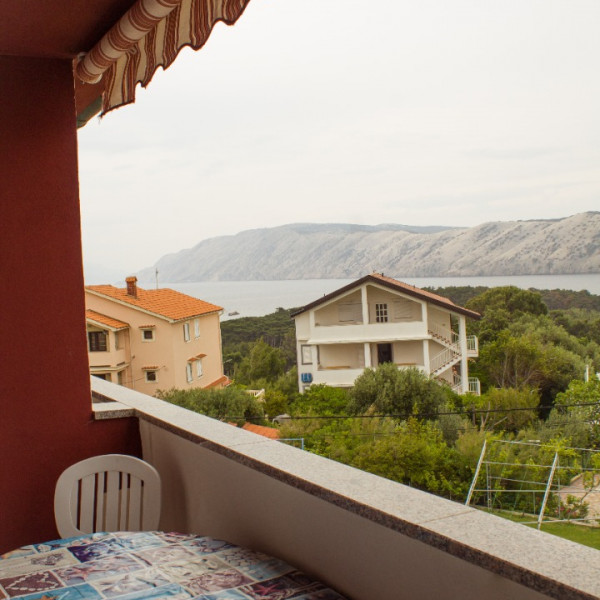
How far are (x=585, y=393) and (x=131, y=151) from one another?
34492 mm

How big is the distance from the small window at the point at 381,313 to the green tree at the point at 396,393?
2.62m

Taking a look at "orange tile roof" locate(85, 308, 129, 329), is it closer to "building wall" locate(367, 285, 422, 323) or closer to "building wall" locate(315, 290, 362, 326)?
"building wall" locate(315, 290, 362, 326)

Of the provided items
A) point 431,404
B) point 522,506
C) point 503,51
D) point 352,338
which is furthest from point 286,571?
point 503,51

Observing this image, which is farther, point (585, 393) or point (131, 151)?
point (131, 151)

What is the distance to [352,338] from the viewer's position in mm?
22031

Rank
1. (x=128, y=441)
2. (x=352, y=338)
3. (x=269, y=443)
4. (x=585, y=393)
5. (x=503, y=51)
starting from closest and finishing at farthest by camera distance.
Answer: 1. (x=269, y=443)
2. (x=128, y=441)
3. (x=585, y=393)
4. (x=352, y=338)
5. (x=503, y=51)

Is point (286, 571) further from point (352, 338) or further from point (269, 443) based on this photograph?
point (352, 338)

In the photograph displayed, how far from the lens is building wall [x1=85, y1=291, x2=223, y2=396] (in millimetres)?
17375

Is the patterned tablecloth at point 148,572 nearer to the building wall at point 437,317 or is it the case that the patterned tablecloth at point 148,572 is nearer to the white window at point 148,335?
the white window at point 148,335

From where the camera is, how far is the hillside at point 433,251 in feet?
50.9

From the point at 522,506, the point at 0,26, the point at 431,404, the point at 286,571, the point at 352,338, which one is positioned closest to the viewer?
the point at 286,571

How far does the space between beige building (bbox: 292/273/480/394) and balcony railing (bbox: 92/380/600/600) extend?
18967 millimetres

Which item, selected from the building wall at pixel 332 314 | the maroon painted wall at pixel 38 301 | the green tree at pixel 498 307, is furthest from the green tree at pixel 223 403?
the maroon painted wall at pixel 38 301

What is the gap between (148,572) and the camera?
3.60 ft
